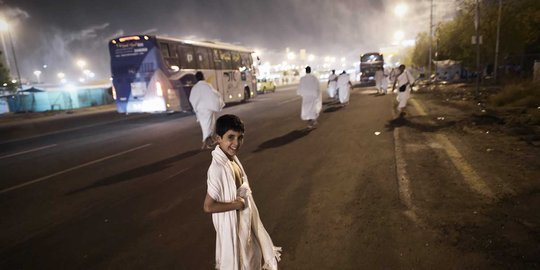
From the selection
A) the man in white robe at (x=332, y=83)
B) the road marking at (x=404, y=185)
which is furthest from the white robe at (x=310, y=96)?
the man in white robe at (x=332, y=83)

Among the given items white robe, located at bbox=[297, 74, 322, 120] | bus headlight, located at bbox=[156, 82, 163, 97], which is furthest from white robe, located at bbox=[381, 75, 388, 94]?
bus headlight, located at bbox=[156, 82, 163, 97]

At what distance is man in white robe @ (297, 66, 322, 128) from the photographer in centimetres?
1119

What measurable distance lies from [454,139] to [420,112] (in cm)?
516

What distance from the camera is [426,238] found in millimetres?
3576

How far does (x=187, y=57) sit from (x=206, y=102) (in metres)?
8.91

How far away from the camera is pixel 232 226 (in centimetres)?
223

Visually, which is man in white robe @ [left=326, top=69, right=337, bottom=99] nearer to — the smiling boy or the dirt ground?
the dirt ground

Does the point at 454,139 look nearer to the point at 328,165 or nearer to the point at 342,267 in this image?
the point at 328,165

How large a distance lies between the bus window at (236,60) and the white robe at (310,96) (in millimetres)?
10803

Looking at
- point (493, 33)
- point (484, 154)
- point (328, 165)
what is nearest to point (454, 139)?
point (484, 154)

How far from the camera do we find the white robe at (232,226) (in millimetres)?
2150

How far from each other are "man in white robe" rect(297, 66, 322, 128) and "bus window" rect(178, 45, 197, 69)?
7.61 metres

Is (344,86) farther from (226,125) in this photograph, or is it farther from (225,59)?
(226,125)

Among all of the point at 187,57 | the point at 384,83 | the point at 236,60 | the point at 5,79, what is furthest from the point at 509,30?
the point at 5,79
